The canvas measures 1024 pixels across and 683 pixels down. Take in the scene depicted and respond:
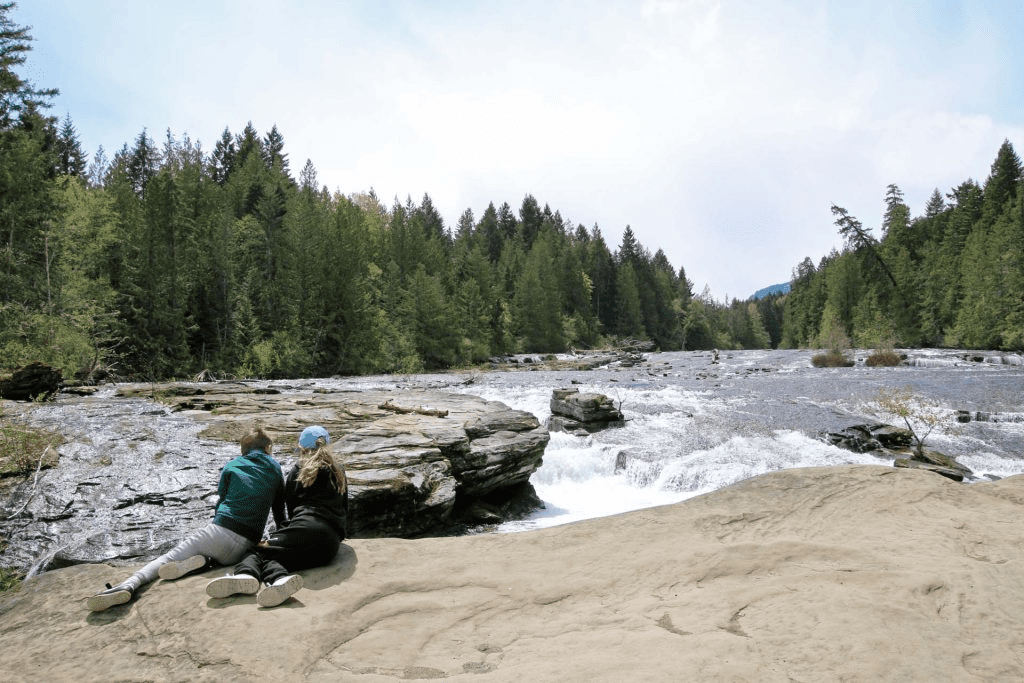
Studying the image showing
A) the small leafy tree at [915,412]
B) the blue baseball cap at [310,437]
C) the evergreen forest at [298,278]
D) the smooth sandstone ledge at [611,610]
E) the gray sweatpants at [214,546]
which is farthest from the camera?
the evergreen forest at [298,278]

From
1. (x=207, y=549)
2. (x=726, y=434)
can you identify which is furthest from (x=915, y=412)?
(x=207, y=549)

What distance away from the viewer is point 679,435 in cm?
1630

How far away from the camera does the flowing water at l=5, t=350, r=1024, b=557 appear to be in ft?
32.9

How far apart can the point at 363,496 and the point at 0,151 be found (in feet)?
89.0

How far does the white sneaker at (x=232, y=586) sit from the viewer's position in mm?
4352

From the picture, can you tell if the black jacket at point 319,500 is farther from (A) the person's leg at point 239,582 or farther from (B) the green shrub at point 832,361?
(B) the green shrub at point 832,361

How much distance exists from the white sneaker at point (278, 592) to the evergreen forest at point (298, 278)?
21.5 meters

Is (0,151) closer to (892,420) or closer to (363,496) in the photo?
(363,496)

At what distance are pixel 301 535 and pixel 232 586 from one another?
74 cm

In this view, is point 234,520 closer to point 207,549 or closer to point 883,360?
point 207,549

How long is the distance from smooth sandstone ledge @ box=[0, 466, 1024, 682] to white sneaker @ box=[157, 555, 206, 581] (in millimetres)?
104

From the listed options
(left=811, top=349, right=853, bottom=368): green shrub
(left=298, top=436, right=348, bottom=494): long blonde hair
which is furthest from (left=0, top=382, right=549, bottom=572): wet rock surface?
(left=811, top=349, right=853, bottom=368): green shrub

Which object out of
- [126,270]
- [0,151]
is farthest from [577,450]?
[126,270]

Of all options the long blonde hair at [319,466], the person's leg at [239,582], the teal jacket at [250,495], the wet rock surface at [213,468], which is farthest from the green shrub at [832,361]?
the person's leg at [239,582]
